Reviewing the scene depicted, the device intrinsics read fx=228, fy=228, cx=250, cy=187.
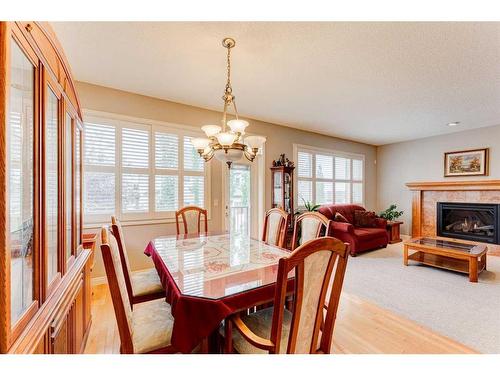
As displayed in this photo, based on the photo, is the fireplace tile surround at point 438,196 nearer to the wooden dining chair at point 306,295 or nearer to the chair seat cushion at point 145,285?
the wooden dining chair at point 306,295

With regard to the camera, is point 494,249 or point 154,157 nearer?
point 154,157

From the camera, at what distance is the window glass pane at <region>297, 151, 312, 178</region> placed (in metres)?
5.10

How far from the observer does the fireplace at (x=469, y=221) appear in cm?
451

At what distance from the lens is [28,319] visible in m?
0.90

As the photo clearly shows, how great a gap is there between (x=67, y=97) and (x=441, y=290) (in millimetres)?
4202

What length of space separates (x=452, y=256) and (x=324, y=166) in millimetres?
2970

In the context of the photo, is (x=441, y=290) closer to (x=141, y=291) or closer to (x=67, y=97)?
(x=141, y=291)

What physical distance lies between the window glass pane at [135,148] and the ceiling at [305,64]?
578 mm

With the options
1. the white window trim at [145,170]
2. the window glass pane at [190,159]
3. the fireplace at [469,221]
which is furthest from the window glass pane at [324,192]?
the window glass pane at [190,159]

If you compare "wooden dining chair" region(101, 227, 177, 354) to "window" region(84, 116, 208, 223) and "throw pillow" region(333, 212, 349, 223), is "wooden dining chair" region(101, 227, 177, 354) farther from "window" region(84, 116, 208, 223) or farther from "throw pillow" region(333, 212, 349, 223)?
"throw pillow" region(333, 212, 349, 223)

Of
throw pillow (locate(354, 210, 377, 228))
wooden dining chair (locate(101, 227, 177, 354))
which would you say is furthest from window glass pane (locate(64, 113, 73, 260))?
throw pillow (locate(354, 210, 377, 228))

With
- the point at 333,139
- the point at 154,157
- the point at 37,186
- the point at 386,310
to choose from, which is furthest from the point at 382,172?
the point at 37,186

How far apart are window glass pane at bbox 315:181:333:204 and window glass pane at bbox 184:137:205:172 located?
3.01 meters

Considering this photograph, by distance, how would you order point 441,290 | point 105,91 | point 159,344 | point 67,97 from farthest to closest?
point 105,91 < point 441,290 < point 67,97 < point 159,344
